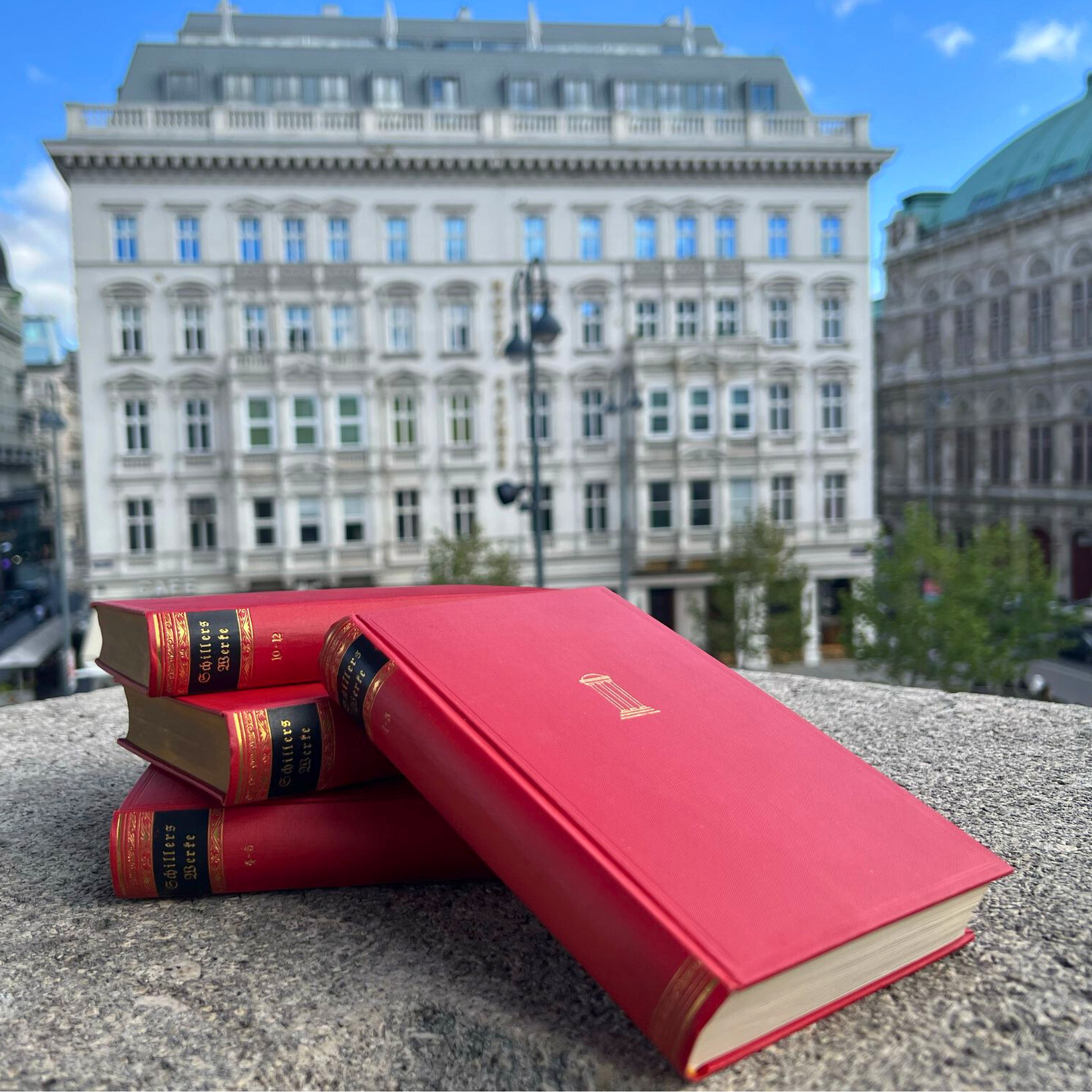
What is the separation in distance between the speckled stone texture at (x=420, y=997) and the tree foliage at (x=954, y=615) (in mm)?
15719

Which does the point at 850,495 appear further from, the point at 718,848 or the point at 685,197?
the point at 718,848

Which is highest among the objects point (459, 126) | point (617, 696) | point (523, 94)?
point (523, 94)

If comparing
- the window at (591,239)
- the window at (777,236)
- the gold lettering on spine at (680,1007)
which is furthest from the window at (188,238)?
the gold lettering on spine at (680,1007)

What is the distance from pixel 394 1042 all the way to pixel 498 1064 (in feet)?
0.71

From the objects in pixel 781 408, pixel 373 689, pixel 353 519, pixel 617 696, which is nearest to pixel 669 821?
pixel 617 696

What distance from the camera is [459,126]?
25.2 meters

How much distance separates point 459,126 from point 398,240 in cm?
327

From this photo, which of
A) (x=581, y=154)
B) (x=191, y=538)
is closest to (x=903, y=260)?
(x=581, y=154)

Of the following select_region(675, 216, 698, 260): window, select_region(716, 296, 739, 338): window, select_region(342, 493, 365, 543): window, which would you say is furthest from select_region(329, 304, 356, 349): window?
select_region(716, 296, 739, 338): window

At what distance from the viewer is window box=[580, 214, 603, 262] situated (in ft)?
84.8

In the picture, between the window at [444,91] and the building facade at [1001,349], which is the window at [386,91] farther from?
the building facade at [1001,349]

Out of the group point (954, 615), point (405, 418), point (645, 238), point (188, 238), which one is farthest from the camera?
point (645, 238)

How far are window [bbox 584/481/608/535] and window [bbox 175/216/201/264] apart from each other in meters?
11.3

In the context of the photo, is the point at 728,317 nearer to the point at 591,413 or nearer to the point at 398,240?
the point at 591,413
